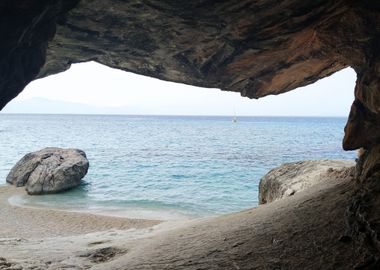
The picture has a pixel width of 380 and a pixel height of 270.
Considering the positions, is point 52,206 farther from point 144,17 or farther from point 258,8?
point 258,8

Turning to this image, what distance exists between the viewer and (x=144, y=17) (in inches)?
270

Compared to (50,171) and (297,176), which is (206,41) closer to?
(297,176)

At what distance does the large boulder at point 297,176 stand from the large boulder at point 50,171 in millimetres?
16402

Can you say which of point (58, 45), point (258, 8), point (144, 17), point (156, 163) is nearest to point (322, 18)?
point (258, 8)

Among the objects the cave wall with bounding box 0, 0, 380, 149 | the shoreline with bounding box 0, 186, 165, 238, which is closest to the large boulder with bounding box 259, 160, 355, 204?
the cave wall with bounding box 0, 0, 380, 149

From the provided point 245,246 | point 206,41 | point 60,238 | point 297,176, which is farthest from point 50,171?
point 245,246

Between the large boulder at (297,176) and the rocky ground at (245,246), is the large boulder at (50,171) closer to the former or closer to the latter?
the rocky ground at (245,246)

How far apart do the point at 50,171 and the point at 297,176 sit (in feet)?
62.3

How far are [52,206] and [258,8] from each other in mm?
18689

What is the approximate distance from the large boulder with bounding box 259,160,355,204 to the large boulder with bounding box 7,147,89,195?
646 inches

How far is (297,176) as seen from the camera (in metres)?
12.4

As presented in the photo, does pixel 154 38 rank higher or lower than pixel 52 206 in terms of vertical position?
higher

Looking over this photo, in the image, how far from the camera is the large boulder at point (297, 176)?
1077 cm

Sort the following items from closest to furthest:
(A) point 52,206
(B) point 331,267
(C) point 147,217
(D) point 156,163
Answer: (B) point 331,267
(C) point 147,217
(A) point 52,206
(D) point 156,163
